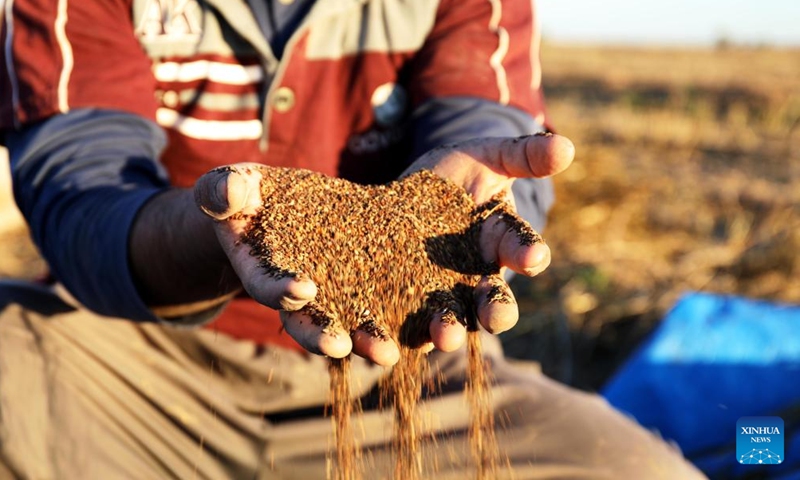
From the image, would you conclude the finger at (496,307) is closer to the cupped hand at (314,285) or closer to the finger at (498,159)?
the cupped hand at (314,285)

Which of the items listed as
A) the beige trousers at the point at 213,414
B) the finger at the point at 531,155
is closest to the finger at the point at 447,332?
the finger at the point at 531,155

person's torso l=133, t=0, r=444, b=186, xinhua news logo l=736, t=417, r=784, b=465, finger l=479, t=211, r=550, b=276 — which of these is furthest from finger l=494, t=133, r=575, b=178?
xinhua news logo l=736, t=417, r=784, b=465

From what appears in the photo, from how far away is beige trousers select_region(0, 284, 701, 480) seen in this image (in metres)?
1.85

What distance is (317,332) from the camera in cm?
140

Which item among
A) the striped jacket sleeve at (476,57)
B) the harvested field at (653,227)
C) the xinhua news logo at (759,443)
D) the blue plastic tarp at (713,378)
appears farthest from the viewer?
the harvested field at (653,227)

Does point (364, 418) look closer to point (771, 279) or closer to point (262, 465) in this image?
point (262, 465)

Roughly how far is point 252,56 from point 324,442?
1.11 meters

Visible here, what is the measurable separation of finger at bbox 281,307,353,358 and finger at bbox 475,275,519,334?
0.87ft

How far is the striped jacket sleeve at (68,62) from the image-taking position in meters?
2.07

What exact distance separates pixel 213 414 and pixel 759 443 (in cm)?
211

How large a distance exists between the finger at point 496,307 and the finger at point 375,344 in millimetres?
183

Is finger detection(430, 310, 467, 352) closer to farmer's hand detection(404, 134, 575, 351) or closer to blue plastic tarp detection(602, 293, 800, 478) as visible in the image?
farmer's hand detection(404, 134, 575, 351)

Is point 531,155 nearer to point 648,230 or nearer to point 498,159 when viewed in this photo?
point 498,159

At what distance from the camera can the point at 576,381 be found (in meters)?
3.98
